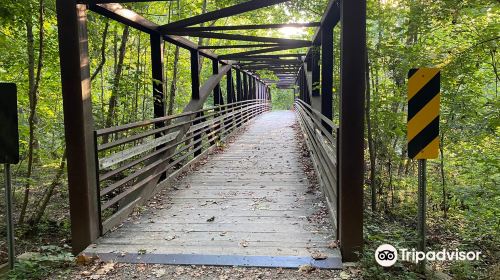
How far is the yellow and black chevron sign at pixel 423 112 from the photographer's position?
2.92 metres

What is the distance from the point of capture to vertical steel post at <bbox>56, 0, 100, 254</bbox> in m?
3.82

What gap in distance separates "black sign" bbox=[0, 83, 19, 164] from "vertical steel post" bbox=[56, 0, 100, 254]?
34.4 inches

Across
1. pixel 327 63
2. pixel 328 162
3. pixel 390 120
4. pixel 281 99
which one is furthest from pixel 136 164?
pixel 281 99

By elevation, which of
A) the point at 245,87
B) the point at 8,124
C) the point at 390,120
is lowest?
the point at 390,120

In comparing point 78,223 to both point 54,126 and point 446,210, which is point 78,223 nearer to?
point 54,126

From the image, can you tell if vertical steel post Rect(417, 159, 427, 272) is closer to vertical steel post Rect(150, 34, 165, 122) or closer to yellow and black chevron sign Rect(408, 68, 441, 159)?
yellow and black chevron sign Rect(408, 68, 441, 159)

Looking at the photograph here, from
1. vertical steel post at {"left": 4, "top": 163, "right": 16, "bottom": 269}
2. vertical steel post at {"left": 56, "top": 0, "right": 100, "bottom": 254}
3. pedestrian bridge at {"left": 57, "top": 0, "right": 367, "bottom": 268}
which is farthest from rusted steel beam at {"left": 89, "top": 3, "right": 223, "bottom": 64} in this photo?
vertical steel post at {"left": 4, "top": 163, "right": 16, "bottom": 269}

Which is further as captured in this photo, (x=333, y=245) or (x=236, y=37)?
(x=236, y=37)

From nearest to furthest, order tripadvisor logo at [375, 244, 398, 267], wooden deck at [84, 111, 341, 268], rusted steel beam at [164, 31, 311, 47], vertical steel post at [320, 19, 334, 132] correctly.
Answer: tripadvisor logo at [375, 244, 398, 267], wooden deck at [84, 111, 341, 268], vertical steel post at [320, 19, 334, 132], rusted steel beam at [164, 31, 311, 47]

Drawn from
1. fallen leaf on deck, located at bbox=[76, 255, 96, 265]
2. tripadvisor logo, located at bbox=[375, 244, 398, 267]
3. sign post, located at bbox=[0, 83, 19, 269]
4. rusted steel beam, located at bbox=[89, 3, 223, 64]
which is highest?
rusted steel beam, located at bbox=[89, 3, 223, 64]

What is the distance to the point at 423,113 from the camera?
9.68 feet

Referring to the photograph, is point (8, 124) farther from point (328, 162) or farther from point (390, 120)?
point (390, 120)

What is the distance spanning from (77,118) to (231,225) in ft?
6.68

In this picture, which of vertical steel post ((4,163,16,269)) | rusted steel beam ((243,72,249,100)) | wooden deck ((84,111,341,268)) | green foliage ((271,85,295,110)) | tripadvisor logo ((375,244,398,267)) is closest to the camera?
vertical steel post ((4,163,16,269))
